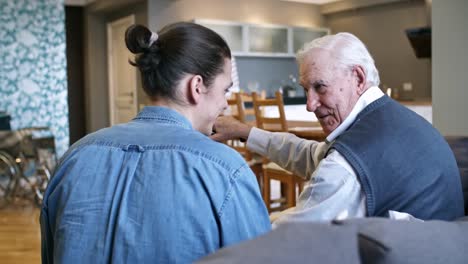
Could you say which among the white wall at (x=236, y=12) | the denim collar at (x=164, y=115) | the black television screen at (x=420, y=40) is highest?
the white wall at (x=236, y=12)

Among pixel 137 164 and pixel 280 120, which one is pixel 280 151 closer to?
pixel 137 164

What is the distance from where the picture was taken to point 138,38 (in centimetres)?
123

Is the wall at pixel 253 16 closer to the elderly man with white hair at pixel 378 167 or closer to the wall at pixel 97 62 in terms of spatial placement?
the wall at pixel 97 62

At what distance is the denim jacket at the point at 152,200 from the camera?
104cm

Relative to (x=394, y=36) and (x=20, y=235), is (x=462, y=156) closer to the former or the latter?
(x=20, y=235)

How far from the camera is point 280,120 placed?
401 cm

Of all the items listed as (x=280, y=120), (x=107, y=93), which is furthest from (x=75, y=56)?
(x=280, y=120)

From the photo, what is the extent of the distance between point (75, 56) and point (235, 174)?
10145mm

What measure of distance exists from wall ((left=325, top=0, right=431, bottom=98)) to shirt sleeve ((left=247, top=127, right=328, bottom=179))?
6.95 meters

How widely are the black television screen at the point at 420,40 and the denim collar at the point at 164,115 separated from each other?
6.88 metres

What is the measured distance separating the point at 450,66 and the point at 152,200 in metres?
2.85

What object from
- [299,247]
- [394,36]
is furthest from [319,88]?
[394,36]

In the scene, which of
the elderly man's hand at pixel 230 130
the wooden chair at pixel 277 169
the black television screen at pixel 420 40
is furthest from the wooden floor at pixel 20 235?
the black television screen at pixel 420 40

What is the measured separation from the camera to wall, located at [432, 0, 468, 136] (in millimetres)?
3324
